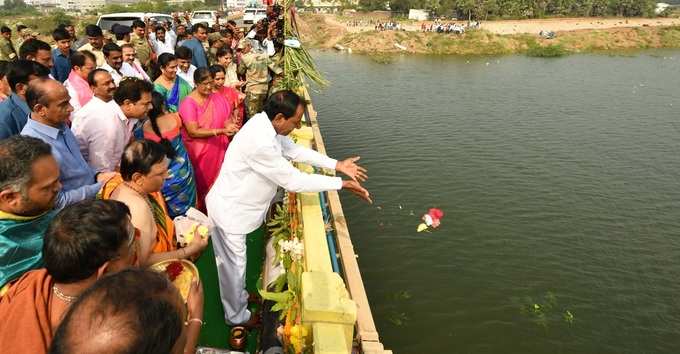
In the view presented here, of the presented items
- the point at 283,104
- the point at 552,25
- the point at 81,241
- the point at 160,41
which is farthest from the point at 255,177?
the point at 552,25

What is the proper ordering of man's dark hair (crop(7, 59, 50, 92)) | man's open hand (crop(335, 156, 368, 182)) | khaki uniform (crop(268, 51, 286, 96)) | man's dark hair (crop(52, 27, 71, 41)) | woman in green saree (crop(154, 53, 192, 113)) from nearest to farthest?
man's open hand (crop(335, 156, 368, 182))
man's dark hair (crop(7, 59, 50, 92))
woman in green saree (crop(154, 53, 192, 113))
man's dark hair (crop(52, 27, 71, 41))
khaki uniform (crop(268, 51, 286, 96))

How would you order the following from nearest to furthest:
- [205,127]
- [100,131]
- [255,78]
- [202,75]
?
[100,131]
[202,75]
[205,127]
[255,78]

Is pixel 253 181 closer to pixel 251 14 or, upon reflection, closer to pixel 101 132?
pixel 101 132

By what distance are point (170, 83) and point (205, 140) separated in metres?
1.03

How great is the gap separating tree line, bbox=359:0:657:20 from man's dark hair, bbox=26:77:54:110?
54.5 meters

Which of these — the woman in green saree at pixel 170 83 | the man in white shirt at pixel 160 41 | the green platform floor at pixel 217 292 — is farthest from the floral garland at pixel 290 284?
the man in white shirt at pixel 160 41

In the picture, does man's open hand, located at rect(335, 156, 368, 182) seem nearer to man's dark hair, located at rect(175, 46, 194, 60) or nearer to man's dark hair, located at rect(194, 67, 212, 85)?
man's dark hair, located at rect(194, 67, 212, 85)

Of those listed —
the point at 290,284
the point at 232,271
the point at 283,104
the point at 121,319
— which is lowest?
the point at 232,271

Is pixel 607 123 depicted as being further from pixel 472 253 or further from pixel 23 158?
pixel 23 158

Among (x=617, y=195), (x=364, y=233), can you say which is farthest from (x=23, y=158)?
(x=617, y=195)

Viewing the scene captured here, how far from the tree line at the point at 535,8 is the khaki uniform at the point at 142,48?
1962 inches

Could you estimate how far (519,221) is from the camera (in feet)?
25.1

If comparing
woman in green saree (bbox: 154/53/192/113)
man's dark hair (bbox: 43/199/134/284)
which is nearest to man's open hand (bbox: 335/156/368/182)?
man's dark hair (bbox: 43/199/134/284)

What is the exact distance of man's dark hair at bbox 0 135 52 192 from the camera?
1.79 metres
